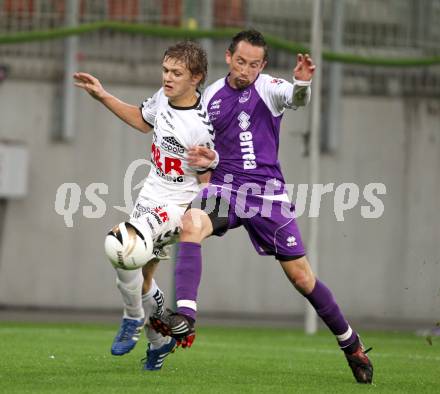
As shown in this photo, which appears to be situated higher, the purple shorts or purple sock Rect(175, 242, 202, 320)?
the purple shorts

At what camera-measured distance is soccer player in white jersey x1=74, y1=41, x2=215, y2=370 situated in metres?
7.49

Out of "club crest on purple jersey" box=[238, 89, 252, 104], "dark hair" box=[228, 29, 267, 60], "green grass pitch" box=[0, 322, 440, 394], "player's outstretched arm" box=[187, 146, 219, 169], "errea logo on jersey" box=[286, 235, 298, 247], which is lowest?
"green grass pitch" box=[0, 322, 440, 394]

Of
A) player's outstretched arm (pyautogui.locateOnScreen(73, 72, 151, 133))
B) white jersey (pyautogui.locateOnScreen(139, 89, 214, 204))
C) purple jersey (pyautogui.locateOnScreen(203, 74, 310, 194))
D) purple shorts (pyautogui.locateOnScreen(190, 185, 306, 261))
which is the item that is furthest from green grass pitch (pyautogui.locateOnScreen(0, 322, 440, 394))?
player's outstretched arm (pyautogui.locateOnScreen(73, 72, 151, 133))

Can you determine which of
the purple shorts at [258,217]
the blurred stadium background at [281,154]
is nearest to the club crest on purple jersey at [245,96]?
the purple shorts at [258,217]

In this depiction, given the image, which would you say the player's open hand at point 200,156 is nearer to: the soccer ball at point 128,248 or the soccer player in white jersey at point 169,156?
the soccer player in white jersey at point 169,156

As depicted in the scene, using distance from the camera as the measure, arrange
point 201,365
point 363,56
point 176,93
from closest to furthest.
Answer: point 176,93
point 201,365
point 363,56

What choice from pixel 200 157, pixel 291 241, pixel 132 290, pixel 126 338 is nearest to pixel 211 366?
pixel 126 338

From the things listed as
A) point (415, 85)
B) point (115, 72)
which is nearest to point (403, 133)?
point (415, 85)

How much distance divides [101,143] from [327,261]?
343cm

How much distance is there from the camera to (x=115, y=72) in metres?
16.4

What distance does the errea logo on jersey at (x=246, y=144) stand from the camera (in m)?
7.65

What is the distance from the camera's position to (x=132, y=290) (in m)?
7.61

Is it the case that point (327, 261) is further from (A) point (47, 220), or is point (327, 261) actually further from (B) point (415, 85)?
(A) point (47, 220)

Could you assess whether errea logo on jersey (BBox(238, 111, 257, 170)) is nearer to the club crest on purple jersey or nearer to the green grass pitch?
the club crest on purple jersey
